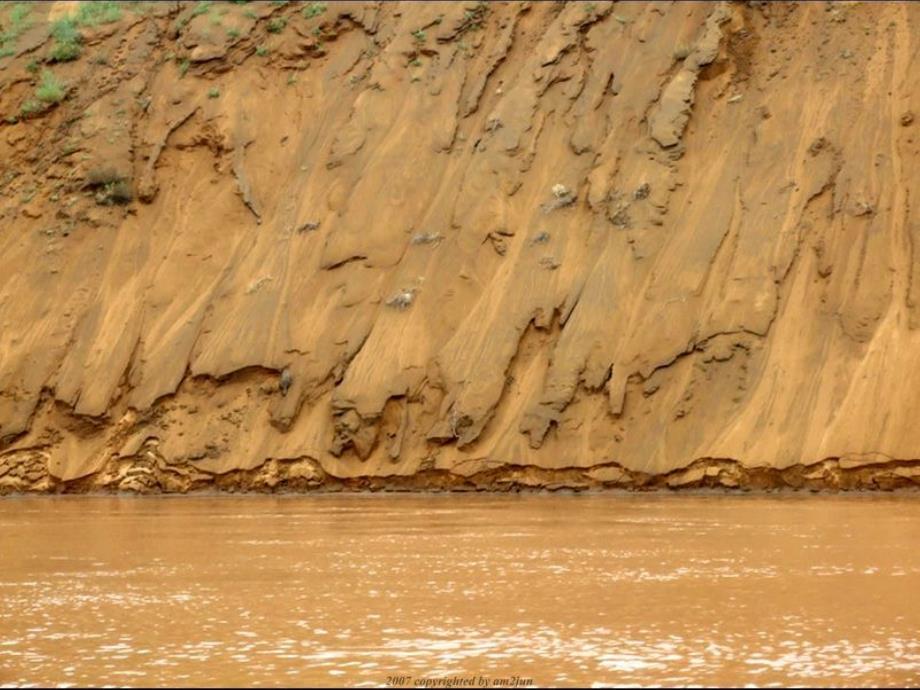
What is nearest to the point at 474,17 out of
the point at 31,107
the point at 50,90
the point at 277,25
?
the point at 277,25

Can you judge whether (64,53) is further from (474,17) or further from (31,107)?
(474,17)

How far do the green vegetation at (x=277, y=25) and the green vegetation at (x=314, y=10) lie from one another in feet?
1.70

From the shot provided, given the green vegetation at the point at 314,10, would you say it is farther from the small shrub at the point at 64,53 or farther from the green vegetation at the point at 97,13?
the small shrub at the point at 64,53

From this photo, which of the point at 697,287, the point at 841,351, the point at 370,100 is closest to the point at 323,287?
the point at 370,100

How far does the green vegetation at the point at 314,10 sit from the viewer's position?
28969mm

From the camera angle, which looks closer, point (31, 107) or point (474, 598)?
point (474, 598)

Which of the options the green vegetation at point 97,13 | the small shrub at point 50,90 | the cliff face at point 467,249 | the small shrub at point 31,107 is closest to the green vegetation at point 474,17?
the cliff face at point 467,249

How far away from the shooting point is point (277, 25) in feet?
95.7

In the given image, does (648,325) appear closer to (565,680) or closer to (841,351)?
(841,351)

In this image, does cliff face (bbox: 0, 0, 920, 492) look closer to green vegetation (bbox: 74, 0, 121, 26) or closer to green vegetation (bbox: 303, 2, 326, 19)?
green vegetation (bbox: 303, 2, 326, 19)

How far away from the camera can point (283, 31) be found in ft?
95.4

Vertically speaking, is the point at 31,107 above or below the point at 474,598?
above

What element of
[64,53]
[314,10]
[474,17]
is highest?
[314,10]

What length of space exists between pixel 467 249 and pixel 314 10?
8725 mm
